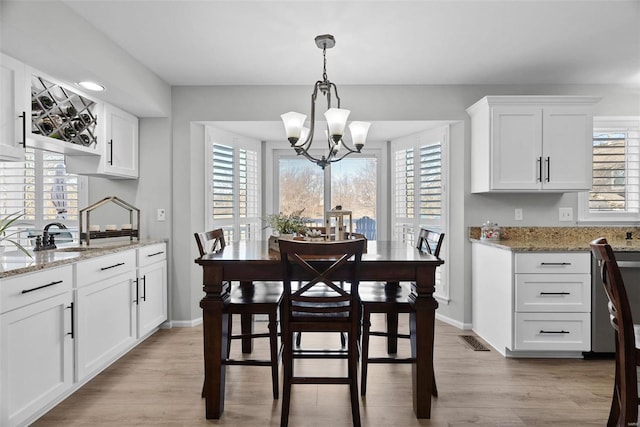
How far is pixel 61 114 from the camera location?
272 cm

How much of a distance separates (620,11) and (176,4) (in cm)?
278

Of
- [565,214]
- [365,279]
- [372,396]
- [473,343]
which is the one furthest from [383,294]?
[565,214]

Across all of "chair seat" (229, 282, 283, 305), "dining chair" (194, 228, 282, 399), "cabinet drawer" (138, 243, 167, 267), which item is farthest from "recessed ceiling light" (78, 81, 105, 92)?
"chair seat" (229, 282, 283, 305)

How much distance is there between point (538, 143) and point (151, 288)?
11.9 ft

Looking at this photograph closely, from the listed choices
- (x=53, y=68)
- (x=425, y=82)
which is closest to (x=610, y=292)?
(x=425, y=82)

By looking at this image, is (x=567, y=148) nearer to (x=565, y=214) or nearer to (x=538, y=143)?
(x=538, y=143)

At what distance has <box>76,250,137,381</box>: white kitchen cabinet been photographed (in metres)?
2.39

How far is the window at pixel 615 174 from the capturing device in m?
3.71

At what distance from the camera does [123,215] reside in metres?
3.76

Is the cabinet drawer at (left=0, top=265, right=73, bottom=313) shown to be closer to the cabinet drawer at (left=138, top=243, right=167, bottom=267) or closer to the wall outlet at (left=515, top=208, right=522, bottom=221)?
the cabinet drawer at (left=138, top=243, right=167, bottom=267)

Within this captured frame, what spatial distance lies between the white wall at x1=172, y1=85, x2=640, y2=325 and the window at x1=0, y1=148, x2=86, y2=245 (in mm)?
926

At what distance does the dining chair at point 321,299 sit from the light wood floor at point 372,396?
0.89 feet

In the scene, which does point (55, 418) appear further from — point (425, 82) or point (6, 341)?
point (425, 82)

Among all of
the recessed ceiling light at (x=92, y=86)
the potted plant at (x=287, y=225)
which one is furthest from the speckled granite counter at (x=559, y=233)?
the recessed ceiling light at (x=92, y=86)
